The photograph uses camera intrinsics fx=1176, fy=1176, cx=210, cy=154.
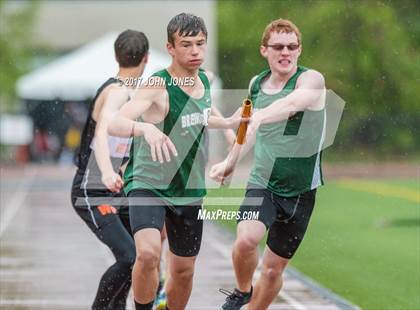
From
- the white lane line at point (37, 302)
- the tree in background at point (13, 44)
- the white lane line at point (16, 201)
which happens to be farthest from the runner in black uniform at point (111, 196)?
the tree in background at point (13, 44)

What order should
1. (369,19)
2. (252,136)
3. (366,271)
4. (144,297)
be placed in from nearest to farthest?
1. (144,297)
2. (252,136)
3. (366,271)
4. (369,19)

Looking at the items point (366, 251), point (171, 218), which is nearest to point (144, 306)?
point (171, 218)

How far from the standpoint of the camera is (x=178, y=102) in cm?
823

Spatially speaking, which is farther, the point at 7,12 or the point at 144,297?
the point at 7,12

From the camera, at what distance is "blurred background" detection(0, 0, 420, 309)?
16.0m

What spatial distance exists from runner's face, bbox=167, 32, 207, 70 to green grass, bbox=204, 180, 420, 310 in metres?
2.30

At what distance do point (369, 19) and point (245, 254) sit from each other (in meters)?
20.1

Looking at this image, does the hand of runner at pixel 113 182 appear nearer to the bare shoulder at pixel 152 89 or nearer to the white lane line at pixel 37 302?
the bare shoulder at pixel 152 89

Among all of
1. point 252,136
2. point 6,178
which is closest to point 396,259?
point 252,136

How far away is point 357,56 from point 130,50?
22113 millimetres

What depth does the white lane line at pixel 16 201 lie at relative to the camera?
72.5 ft

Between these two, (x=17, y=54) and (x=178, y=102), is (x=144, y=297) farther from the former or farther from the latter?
(x=17, y=54)

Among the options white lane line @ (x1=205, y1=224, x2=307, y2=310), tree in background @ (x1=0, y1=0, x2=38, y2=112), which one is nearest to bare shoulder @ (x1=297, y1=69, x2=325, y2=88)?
white lane line @ (x1=205, y1=224, x2=307, y2=310)

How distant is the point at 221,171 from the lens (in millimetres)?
8242
